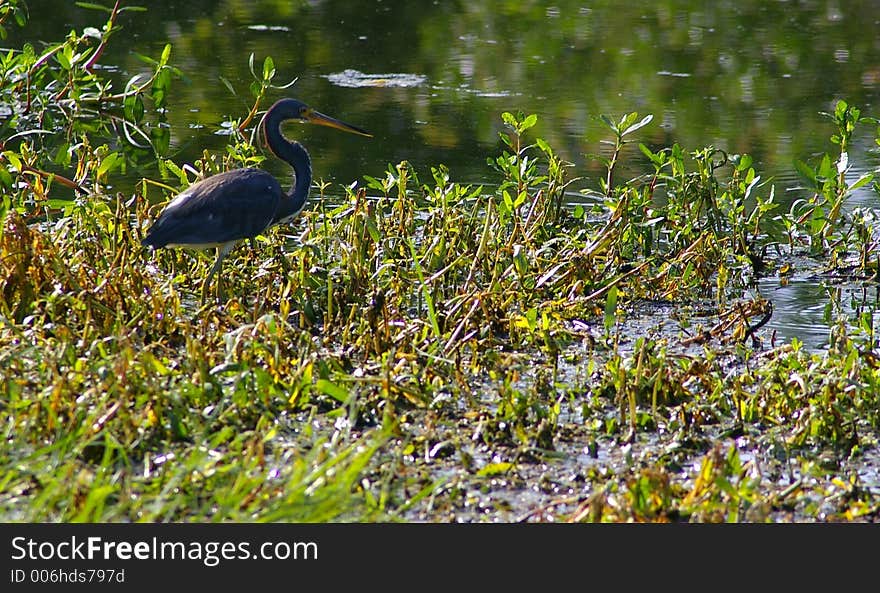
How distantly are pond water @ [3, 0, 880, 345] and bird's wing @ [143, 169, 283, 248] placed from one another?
2.06m

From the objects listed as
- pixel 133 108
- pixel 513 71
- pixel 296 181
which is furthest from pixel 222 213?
pixel 513 71

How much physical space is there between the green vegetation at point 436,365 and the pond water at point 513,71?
0.82m

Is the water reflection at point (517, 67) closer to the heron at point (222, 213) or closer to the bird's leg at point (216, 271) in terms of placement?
the heron at point (222, 213)

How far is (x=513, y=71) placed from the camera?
35.9ft

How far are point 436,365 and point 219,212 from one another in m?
1.31

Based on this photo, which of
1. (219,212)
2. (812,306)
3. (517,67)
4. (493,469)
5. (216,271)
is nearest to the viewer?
(493,469)

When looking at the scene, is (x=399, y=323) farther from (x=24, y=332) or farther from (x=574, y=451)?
(x=24, y=332)

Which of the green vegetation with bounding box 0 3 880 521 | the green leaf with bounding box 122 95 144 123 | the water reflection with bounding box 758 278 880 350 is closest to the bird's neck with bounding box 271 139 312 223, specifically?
the green vegetation with bounding box 0 3 880 521

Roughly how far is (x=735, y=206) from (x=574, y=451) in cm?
235

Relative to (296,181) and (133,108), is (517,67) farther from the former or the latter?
(296,181)

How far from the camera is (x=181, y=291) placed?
5977mm

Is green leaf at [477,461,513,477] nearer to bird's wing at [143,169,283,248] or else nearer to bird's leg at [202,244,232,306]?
bird's leg at [202,244,232,306]

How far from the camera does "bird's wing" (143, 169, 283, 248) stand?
5594 millimetres

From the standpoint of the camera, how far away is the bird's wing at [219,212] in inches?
220
